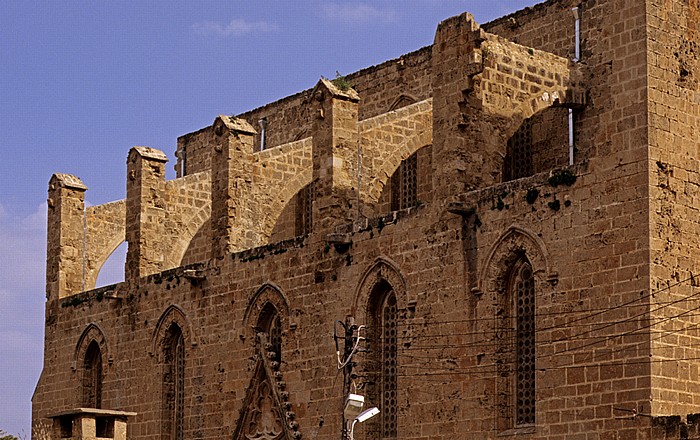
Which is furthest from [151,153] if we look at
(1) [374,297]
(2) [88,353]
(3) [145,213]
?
(1) [374,297]

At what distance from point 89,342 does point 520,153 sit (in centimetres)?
1113

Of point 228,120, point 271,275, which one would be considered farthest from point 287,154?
point 271,275

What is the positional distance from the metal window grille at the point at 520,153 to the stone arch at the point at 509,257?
332 centimetres

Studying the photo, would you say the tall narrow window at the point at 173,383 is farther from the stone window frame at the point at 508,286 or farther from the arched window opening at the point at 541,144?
the stone window frame at the point at 508,286

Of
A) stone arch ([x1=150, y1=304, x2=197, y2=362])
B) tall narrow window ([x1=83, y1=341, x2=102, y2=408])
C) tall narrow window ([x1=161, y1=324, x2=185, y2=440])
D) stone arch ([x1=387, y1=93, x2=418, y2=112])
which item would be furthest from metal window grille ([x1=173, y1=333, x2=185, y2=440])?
stone arch ([x1=387, y1=93, x2=418, y2=112])

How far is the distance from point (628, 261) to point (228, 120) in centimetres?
1075

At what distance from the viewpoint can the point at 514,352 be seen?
70.7 feet

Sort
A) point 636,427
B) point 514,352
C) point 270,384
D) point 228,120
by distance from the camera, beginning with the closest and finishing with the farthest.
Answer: point 636,427
point 514,352
point 270,384
point 228,120

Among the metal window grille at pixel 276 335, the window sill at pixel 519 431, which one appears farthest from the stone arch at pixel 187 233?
the window sill at pixel 519 431

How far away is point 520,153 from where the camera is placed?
25453 mm

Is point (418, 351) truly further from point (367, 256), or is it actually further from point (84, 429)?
point (84, 429)

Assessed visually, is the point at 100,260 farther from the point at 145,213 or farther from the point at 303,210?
the point at 303,210

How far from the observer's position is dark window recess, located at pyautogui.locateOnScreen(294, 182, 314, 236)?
99.3 ft

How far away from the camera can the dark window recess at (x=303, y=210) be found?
30.3 meters
